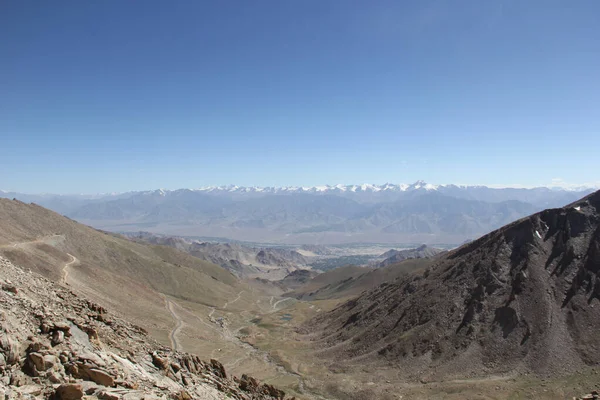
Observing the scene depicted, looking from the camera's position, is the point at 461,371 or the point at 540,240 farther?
the point at 540,240

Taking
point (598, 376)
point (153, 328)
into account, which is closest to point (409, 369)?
point (598, 376)

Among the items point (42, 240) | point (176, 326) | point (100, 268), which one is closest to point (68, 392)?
point (176, 326)

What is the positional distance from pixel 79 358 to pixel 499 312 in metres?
74.7

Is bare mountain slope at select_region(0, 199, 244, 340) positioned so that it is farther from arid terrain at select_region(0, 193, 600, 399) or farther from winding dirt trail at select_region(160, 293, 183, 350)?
winding dirt trail at select_region(160, 293, 183, 350)

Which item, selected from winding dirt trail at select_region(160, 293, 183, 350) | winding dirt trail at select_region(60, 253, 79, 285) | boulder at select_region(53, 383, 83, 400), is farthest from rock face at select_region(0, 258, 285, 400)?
winding dirt trail at select_region(60, 253, 79, 285)

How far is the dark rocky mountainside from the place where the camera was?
65.3 m

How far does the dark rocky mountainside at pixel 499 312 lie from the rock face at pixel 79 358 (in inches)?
1837

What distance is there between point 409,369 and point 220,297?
362ft

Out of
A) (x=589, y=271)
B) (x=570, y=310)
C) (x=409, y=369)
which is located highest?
(x=589, y=271)

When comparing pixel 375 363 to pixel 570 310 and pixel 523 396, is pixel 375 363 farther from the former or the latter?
pixel 570 310

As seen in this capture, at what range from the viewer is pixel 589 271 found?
75000 mm

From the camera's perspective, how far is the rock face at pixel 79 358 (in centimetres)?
1898

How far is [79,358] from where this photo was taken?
859 inches

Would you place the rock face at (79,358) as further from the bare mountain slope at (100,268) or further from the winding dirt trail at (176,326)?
the bare mountain slope at (100,268)
